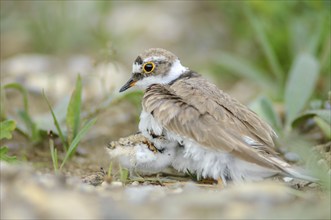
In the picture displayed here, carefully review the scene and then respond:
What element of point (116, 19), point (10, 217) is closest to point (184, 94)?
point (10, 217)

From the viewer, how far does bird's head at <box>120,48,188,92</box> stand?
190 inches

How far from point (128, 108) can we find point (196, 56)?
7.68ft

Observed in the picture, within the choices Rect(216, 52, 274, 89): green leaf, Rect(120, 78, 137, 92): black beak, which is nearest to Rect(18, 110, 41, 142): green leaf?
Rect(120, 78, 137, 92): black beak

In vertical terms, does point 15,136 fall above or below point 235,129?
above

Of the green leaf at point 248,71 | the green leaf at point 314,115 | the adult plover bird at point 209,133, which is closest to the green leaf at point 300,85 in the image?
the green leaf at point 314,115

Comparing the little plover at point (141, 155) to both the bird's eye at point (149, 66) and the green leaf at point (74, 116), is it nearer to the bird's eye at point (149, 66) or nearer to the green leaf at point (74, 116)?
the green leaf at point (74, 116)

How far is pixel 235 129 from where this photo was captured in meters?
3.93

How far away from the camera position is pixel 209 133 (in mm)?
3805

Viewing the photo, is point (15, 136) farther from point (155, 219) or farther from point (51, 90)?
point (155, 219)

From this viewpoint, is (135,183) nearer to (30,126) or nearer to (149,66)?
(149,66)

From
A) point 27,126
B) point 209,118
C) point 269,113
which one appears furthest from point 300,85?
point 27,126

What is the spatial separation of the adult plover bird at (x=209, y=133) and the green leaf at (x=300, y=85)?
1.17 meters

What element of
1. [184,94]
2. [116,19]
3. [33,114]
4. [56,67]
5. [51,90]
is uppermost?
[116,19]

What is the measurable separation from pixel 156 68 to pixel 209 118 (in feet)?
3.38
